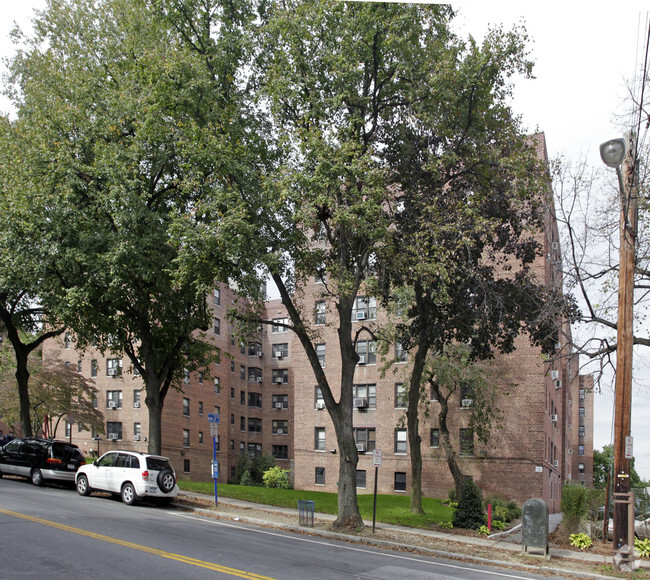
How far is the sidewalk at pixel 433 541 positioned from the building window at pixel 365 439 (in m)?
20.2

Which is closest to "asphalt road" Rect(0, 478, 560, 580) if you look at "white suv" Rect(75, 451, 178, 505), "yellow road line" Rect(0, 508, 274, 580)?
"yellow road line" Rect(0, 508, 274, 580)

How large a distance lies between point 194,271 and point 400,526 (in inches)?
408

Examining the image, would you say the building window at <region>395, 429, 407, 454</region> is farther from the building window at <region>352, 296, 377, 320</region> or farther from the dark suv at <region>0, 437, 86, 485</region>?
the dark suv at <region>0, 437, 86, 485</region>

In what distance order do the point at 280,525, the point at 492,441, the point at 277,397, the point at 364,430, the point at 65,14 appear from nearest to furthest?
the point at 280,525 → the point at 65,14 → the point at 492,441 → the point at 364,430 → the point at 277,397

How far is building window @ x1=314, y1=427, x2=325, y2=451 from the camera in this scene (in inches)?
1753

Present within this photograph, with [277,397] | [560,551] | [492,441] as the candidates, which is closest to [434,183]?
[560,551]

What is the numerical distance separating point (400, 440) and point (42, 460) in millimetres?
23761

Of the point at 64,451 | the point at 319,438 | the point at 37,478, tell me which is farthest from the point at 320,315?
the point at 37,478

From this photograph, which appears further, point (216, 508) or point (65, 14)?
point (65, 14)

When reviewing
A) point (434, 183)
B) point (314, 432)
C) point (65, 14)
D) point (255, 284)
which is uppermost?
point (65, 14)

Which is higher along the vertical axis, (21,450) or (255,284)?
(255,284)

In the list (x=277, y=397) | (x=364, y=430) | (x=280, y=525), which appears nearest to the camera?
(x=280, y=525)

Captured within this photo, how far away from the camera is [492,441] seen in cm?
3728

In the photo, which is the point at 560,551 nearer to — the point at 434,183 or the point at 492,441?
the point at 434,183
